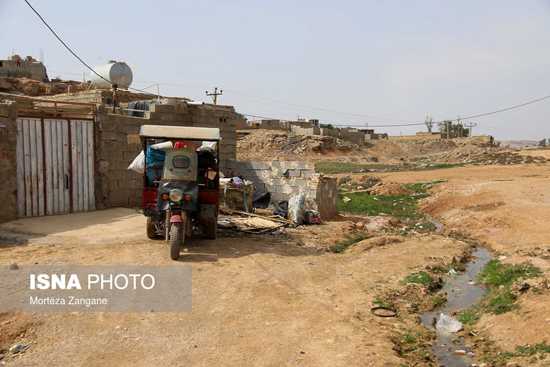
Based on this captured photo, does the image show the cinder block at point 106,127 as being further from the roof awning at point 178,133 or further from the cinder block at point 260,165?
the cinder block at point 260,165

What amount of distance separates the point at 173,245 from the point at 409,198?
44.4ft

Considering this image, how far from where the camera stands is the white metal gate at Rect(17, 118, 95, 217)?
943 cm

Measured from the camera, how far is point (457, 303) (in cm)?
643

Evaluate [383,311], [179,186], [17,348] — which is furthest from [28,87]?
[383,311]

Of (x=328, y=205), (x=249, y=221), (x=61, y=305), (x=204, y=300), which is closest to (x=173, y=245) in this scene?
(x=204, y=300)

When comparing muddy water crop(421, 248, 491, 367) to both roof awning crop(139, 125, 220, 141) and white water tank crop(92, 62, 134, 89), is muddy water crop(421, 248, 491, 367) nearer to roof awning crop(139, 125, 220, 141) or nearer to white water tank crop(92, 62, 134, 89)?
roof awning crop(139, 125, 220, 141)

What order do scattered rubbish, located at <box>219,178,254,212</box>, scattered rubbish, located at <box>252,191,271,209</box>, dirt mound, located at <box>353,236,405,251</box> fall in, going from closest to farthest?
dirt mound, located at <box>353,236,405,251</box>
scattered rubbish, located at <box>219,178,254,212</box>
scattered rubbish, located at <box>252,191,271,209</box>

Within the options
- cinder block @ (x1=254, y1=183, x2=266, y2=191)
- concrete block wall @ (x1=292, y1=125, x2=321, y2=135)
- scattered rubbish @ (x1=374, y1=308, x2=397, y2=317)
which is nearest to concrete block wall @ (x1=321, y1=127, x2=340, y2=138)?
concrete block wall @ (x1=292, y1=125, x2=321, y2=135)

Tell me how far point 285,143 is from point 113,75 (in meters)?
29.6

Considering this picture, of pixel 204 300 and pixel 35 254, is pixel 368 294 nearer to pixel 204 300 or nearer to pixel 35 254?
pixel 204 300

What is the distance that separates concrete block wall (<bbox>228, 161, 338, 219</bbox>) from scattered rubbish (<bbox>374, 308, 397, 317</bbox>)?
6.16 m

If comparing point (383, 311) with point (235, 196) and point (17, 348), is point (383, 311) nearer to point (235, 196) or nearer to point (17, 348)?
point (17, 348)

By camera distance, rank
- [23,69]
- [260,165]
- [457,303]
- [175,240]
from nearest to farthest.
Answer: [457,303], [175,240], [260,165], [23,69]

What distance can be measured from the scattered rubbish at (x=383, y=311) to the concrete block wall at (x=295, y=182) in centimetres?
616
